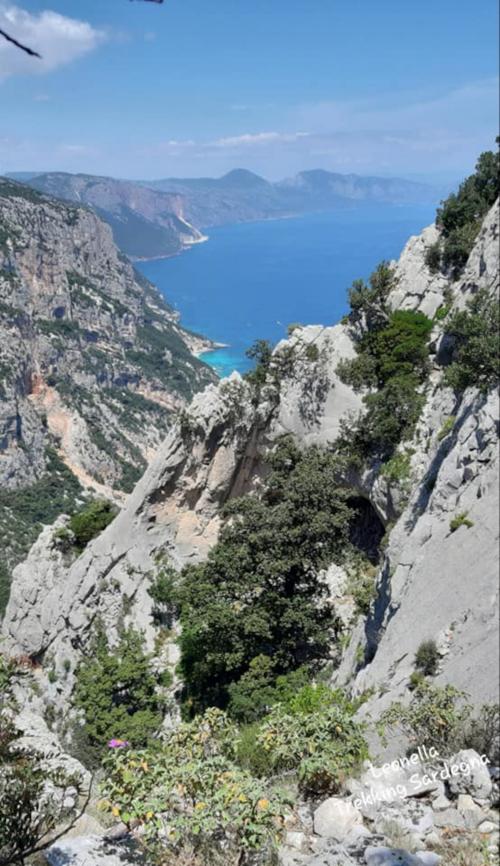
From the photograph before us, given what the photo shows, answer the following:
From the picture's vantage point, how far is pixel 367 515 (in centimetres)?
2011

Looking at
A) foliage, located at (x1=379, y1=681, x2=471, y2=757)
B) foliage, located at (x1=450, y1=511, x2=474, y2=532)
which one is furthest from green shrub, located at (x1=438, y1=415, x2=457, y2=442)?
foliage, located at (x1=379, y1=681, x2=471, y2=757)

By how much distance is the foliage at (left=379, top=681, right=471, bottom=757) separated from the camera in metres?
6.70

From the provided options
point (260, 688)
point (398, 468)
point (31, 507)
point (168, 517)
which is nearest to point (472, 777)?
point (260, 688)

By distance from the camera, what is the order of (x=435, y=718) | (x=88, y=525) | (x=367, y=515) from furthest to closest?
(x=88, y=525), (x=367, y=515), (x=435, y=718)

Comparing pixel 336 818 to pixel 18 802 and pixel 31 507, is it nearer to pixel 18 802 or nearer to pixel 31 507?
pixel 18 802

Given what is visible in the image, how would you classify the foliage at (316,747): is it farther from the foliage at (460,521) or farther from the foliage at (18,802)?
the foliage at (460,521)

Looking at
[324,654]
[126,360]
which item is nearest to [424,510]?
[324,654]

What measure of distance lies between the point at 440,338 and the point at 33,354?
87489mm

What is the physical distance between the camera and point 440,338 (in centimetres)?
1833

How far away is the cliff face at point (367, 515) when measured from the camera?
8703 millimetres

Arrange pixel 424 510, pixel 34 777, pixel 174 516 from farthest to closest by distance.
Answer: pixel 174 516 → pixel 424 510 → pixel 34 777

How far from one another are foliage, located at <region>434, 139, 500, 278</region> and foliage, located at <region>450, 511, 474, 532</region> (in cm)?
1229

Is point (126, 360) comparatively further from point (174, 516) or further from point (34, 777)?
point (34, 777)

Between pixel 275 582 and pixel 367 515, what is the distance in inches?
192
